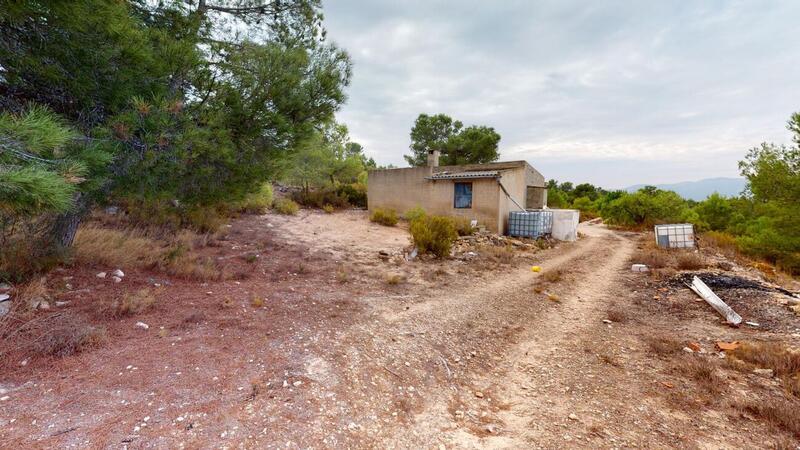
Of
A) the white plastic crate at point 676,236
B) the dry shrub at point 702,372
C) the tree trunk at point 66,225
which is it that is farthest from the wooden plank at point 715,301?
the tree trunk at point 66,225

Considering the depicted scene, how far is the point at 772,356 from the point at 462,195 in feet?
35.0

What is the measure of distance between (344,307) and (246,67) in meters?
3.95

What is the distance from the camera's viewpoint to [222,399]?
2311 mm

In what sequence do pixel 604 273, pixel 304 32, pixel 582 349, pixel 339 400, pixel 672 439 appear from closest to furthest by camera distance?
pixel 672 439 < pixel 339 400 < pixel 582 349 < pixel 304 32 < pixel 604 273

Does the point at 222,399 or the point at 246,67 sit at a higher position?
the point at 246,67

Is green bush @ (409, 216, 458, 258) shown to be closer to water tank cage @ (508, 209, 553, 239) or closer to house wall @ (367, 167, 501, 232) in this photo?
house wall @ (367, 167, 501, 232)

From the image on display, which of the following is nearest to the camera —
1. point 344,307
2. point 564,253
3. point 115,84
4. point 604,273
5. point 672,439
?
point 672,439

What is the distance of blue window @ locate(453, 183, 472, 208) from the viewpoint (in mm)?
13297

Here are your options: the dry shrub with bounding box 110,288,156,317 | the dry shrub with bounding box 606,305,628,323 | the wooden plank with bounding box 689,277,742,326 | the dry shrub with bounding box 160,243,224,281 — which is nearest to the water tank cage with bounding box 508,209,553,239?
the wooden plank with bounding box 689,277,742,326

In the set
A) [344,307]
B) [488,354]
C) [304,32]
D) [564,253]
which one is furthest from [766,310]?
[304,32]

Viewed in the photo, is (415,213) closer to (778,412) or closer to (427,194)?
(427,194)

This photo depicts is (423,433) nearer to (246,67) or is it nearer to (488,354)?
(488,354)

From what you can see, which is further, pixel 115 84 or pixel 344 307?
pixel 344 307

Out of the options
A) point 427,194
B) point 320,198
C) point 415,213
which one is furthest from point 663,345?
point 320,198
